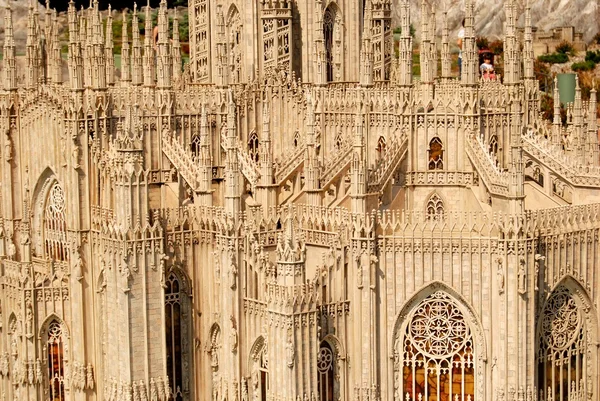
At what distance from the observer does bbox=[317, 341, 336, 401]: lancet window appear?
4034 centimetres

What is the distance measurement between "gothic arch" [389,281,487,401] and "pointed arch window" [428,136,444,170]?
Answer: 5.75 meters

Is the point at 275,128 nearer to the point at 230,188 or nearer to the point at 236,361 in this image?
the point at 230,188

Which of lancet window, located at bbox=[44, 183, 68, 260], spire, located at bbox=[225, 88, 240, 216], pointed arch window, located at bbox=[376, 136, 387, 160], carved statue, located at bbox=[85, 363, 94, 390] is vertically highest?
pointed arch window, located at bbox=[376, 136, 387, 160]

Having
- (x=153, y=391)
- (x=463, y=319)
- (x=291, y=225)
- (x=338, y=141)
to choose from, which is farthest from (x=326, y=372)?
Answer: (x=338, y=141)

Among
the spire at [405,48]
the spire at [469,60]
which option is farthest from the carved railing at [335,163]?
the spire at [469,60]

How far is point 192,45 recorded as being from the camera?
55188 millimetres

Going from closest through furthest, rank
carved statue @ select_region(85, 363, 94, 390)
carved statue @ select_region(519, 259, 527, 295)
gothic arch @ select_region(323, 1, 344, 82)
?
carved statue @ select_region(519, 259, 527, 295) < carved statue @ select_region(85, 363, 94, 390) < gothic arch @ select_region(323, 1, 344, 82)

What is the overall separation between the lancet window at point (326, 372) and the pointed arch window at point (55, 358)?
10310 mm

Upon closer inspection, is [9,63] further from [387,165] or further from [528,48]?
[528,48]

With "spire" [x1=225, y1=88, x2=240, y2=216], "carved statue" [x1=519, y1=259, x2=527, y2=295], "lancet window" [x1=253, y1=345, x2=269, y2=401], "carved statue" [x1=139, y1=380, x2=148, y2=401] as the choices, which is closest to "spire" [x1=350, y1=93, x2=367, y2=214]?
"spire" [x1=225, y1=88, x2=240, y2=216]

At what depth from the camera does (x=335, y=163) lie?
44.5 m

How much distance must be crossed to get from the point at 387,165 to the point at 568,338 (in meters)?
7.95

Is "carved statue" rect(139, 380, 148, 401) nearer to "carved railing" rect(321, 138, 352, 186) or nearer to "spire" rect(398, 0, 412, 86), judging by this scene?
"carved railing" rect(321, 138, 352, 186)

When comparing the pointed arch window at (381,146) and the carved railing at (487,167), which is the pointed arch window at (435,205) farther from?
the pointed arch window at (381,146)
